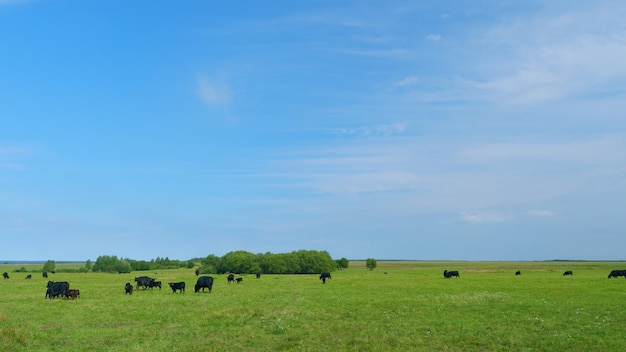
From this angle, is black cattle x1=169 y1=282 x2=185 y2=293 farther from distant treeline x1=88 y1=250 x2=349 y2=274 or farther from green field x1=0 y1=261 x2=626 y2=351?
distant treeline x1=88 y1=250 x2=349 y2=274

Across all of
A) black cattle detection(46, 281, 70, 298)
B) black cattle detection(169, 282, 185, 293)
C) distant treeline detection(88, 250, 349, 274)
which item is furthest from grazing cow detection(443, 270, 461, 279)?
black cattle detection(46, 281, 70, 298)

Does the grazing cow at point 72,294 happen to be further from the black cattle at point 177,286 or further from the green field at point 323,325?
the black cattle at point 177,286

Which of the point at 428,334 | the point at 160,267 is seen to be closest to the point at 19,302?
the point at 428,334

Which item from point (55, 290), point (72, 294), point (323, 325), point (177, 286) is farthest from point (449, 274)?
point (323, 325)

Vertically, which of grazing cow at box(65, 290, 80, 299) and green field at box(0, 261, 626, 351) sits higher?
grazing cow at box(65, 290, 80, 299)

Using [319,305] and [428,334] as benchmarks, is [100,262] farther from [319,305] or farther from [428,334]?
[428,334]

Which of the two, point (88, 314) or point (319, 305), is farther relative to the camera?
point (319, 305)

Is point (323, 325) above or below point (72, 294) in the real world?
below

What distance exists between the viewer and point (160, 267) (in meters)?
156

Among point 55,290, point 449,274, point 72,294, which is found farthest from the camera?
point 449,274

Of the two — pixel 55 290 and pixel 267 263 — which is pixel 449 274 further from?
pixel 267 263

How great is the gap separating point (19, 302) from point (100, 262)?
115910 mm

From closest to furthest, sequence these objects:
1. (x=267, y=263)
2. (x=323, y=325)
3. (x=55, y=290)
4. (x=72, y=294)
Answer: (x=323, y=325), (x=72, y=294), (x=55, y=290), (x=267, y=263)

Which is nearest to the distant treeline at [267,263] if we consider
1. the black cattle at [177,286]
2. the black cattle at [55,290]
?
the black cattle at [177,286]
